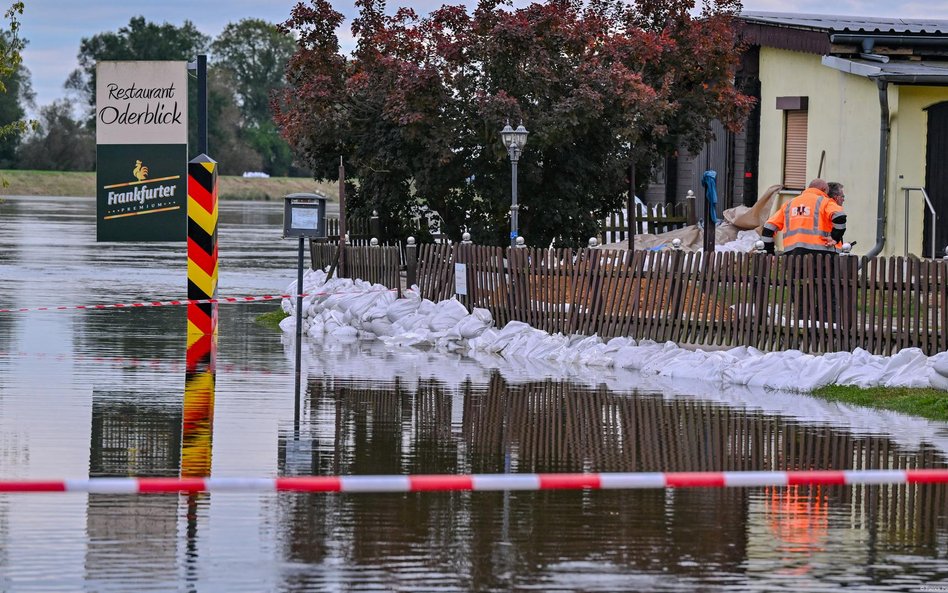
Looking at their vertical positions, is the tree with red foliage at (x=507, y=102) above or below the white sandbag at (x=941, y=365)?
above

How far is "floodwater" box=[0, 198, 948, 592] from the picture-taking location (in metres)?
7.27

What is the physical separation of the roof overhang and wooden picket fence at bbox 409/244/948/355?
5959 millimetres

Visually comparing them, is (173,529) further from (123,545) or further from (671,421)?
(671,421)

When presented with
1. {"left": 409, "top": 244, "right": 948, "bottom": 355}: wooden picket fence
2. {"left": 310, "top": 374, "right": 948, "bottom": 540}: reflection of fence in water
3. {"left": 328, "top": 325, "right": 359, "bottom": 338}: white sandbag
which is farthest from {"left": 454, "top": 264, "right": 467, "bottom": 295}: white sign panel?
{"left": 310, "top": 374, "right": 948, "bottom": 540}: reflection of fence in water

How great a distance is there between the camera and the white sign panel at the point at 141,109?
16000mm

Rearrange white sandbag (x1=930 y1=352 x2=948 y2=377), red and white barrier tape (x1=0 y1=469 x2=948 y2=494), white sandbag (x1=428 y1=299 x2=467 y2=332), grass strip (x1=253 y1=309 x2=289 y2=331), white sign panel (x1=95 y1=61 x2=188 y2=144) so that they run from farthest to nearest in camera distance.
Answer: grass strip (x1=253 y1=309 x2=289 y2=331) → white sandbag (x1=428 y1=299 x2=467 y2=332) → white sign panel (x1=95 y1=61 x2=188 y2=144) → white sandbag (x1=930 y1=352 x2=948 y2=377) → red and white barrier tape (x1=0 y1=469 x2=948 y2=494)

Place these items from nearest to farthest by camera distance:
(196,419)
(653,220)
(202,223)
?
(196,419)
(202,223)
(653,220)

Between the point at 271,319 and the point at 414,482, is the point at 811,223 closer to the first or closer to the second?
the point at 271,319

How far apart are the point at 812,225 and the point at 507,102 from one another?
611 cm

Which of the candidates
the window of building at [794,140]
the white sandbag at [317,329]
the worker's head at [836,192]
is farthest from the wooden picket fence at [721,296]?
the window of building at [794,140]

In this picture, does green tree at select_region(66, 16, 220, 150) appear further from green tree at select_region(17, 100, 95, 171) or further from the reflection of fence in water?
the reflection of fence in water

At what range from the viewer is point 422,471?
9734 mm

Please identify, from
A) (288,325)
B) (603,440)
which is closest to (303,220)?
(288,325)

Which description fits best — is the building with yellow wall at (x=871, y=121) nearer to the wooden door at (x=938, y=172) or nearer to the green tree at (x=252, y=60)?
the wooden door at (x=938, y=172)
